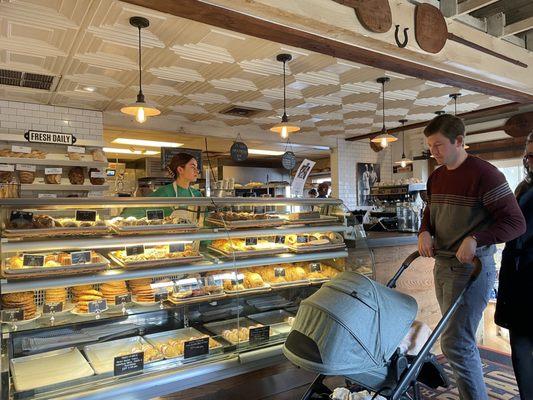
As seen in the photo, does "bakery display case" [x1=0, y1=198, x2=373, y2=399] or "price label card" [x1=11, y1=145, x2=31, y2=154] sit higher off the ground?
"price label card" [x1=11, y1=145, x2=31, y2=154]

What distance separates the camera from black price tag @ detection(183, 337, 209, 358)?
2529 mm

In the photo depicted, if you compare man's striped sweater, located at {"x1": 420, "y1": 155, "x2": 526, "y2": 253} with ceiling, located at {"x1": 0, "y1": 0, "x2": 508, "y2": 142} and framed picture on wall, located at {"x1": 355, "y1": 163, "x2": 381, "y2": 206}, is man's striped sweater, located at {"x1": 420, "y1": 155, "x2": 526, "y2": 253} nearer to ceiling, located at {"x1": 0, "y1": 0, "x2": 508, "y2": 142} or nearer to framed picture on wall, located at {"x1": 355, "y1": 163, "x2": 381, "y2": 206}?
ceiling, located at {"x1": 0, "y1": 0, "x2": 508, "y2": 142}

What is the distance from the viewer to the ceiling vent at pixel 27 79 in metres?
4.82

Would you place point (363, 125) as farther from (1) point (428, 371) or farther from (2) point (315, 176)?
(1) point (428, 371)

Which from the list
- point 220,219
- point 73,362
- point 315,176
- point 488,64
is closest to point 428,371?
point 220,219

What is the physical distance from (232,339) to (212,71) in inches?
132

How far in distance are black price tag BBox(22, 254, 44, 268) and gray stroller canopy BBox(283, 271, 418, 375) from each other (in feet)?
4.99

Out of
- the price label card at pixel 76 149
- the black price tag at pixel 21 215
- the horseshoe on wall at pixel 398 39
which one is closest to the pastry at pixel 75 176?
the price label card at pixel 76 149

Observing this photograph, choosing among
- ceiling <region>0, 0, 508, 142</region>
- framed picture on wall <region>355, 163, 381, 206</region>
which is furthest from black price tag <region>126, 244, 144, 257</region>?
framed picture on wall <region>355, 163, 381, 206</region>

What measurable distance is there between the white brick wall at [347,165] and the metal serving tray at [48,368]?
788 cm

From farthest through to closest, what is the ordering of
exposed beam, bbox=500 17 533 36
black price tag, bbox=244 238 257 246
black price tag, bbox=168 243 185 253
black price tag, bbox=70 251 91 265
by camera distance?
exposed beam, bbox=500 17 533 36 → black price tag, bbox=244 238 257 246 → black price tag, bbox=168 243 185 253 → black price tag, bbox=70 251 91 265

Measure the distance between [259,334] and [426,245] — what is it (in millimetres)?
1315

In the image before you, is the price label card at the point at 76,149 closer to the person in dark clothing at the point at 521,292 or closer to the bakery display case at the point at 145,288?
the bakery display case at the point at 145,288

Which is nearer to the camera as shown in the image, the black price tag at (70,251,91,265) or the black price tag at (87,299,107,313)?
the black price tag at (70,251,91,265)
